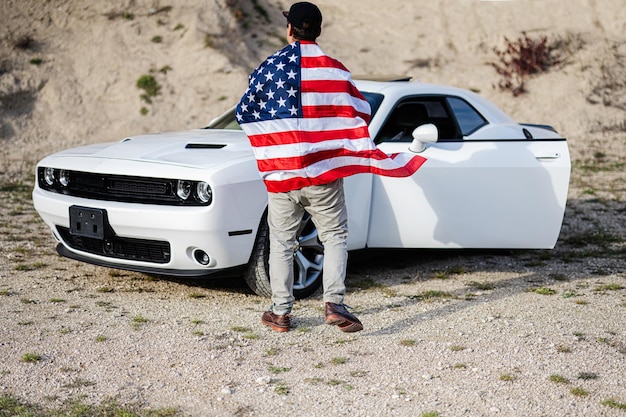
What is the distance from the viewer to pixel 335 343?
514 cm

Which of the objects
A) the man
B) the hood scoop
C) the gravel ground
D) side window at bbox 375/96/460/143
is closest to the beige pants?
the man

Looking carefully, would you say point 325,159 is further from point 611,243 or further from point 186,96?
point 186,96

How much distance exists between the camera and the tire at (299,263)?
5.81 metres

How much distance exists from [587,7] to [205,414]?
704 inches

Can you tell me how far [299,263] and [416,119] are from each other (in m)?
1.71

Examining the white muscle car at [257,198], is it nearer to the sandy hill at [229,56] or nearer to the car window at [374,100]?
the car window at [374,100]

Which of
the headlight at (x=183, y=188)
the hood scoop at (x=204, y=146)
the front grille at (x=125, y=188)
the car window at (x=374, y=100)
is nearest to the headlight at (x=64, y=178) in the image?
the front grille at (x=125, y=188)

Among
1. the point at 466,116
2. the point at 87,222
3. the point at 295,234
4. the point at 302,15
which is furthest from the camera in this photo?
the point at 466,116

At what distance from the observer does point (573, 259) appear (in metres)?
7.67

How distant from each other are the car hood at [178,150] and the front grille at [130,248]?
535 millimetres

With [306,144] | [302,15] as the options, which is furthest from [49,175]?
[302,15]

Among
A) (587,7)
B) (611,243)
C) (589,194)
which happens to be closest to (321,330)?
Result: (611,243)

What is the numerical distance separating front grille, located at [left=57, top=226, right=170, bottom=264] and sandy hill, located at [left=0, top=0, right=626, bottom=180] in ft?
24.6

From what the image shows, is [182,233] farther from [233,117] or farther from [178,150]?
[233,117]
